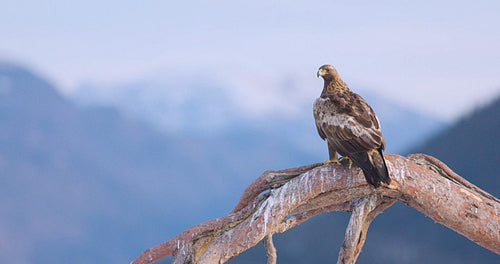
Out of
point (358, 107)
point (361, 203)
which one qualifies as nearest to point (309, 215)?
point (361, 203)

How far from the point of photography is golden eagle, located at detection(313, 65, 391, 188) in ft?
21.7

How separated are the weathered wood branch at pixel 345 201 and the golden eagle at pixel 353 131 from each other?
415 mm

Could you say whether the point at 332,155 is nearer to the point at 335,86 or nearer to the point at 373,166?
the point at 373,166

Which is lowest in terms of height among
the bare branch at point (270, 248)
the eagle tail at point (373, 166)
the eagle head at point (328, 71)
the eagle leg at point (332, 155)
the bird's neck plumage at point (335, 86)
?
the eagle tail at point (373, 166)

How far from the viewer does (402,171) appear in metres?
7.16

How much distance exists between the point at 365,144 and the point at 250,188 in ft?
6.10

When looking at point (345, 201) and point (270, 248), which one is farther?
point (270, 248)

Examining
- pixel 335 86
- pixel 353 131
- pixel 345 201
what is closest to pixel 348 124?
pixel 353 131

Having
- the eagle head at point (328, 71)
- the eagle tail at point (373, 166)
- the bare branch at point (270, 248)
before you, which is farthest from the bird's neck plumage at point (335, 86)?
the bare branch at point (270, 248)

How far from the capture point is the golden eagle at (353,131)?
6605mm

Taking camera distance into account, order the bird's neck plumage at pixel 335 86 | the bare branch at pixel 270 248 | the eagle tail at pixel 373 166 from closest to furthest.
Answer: the eagle tail at pixel 373 166 < the bird's neck plumage at pixel 335 86 < the bare branch at pixel 270 248

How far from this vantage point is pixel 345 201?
777cm

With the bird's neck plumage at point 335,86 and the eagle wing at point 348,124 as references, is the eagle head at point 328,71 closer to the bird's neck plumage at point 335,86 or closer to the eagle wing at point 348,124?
the bird's neck plumage at point 335,86

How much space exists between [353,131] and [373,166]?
1.53 feet
